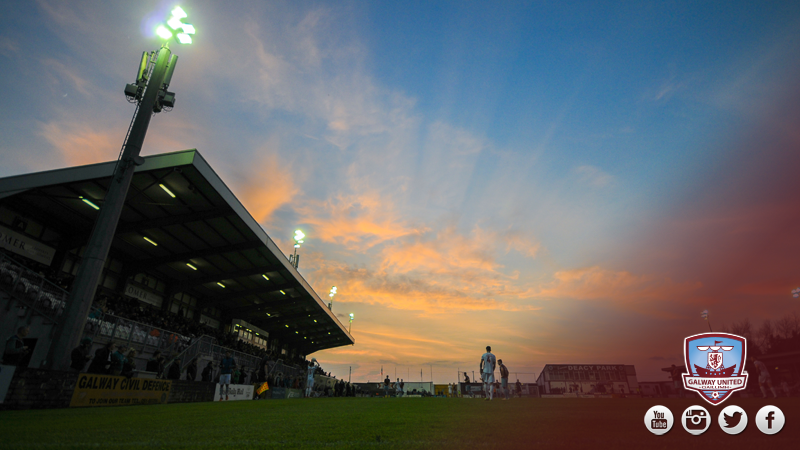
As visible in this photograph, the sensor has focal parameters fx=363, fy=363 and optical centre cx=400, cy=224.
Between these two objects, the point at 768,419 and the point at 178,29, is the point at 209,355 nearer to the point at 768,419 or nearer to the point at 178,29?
the point at 178,29

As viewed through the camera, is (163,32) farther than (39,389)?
Yes

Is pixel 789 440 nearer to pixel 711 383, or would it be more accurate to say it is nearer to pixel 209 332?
pixel 711 383

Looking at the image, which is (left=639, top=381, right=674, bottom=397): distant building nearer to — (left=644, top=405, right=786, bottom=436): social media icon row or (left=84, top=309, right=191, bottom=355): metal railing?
(left=644, top=405, right=786, bottom=436): social media icon row

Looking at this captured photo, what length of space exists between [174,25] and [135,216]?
11630mm

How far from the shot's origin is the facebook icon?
3.45 meters

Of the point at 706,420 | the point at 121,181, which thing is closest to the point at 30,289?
the point at 121,181

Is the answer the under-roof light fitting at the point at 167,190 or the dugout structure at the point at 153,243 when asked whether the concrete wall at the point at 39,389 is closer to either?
the dugout structure at the point at 153,243

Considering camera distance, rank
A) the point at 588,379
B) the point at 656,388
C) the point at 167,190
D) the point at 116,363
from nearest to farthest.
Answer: the point at 116,363
the point at 167,190
the point at 656,388
the point at 588,379

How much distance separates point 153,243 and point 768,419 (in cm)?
2868

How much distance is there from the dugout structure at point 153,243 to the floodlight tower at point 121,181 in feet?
7.30

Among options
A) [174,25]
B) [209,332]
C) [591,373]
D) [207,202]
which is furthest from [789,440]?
[591,373]

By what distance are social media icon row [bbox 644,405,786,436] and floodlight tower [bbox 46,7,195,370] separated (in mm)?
14671

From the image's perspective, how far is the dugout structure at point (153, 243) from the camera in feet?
49.8

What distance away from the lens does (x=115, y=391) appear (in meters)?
9.70
